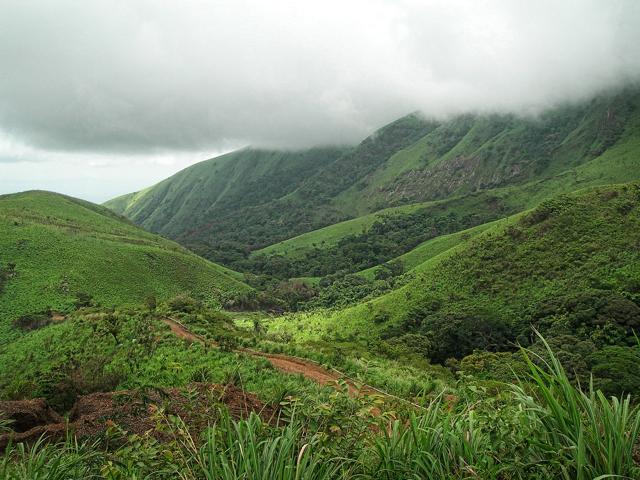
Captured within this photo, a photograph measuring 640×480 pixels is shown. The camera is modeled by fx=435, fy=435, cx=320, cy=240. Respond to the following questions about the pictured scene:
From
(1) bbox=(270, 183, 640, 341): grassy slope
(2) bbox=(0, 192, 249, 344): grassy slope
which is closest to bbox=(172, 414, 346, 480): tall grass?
(1) bbox=(270, 183, 640, 341): grassy slope

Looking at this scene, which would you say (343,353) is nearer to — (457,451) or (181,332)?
(181,332)

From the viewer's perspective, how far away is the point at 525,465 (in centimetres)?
345

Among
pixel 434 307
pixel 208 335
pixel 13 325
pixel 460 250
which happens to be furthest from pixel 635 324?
pixel 13 325

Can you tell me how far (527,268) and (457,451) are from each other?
63252 mm

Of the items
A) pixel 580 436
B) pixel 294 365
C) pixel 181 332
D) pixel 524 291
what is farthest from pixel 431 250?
pixel 580 436

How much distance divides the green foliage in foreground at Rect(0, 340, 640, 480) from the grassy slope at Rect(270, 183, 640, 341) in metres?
48.0

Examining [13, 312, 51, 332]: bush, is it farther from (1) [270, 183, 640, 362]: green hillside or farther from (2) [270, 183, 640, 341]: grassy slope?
(2) [270, 183, 640, 341]: grassy slope

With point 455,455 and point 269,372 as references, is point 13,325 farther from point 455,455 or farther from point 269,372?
point 455,455

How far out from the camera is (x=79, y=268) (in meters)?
67.6

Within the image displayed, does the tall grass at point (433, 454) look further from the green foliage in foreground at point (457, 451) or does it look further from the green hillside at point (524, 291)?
the green hillside at point (524, 291)

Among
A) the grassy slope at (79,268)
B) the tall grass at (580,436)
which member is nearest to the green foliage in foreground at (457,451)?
the tall grass at (580,436)

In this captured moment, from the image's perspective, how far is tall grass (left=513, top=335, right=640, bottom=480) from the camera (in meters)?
3.31

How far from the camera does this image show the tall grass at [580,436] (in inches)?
130

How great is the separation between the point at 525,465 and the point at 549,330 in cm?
4975
